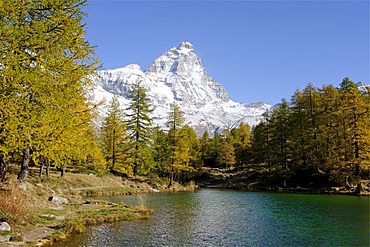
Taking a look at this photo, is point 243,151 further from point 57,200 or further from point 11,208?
point 11,208

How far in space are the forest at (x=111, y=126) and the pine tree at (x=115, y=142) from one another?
147 millimetres

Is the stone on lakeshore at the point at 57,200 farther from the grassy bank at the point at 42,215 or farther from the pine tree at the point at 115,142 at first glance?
the pine tree at the point at 115,142

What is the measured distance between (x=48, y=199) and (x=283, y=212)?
50.5 ft

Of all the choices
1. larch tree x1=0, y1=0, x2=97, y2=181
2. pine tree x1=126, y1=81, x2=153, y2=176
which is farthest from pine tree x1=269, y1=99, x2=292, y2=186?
larch tree x1=0, y1=0, x2=97, y2=181

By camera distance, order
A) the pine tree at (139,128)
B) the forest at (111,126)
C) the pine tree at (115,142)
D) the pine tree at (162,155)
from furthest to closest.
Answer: the pine tree at (162,155) < the pine tree at (139,128) < the pine tree at (115,142) < the forest at (111,126)

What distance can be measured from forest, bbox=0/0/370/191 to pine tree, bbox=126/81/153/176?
15cm

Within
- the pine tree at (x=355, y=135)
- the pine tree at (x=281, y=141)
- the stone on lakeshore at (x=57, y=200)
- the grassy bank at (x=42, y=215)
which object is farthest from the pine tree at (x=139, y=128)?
the stone on lakeshore at (x=57, y=200)

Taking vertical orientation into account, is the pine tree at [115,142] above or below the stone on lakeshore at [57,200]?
above

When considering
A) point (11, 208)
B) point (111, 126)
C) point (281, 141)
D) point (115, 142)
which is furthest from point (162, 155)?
point (11, 208)

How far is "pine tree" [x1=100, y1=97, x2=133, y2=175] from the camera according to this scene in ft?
156

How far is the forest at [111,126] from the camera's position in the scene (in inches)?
408

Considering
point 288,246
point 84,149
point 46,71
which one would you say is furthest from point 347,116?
point 46,71

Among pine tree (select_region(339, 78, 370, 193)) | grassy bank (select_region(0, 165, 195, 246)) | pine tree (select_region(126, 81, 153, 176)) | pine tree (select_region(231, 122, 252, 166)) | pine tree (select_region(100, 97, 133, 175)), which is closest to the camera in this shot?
grassy bank (select_region(0, 165, 195, 246))

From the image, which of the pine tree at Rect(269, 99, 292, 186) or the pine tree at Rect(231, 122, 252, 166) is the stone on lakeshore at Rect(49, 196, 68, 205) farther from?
the pine tree at Rect(231, 122, 252, 166)
